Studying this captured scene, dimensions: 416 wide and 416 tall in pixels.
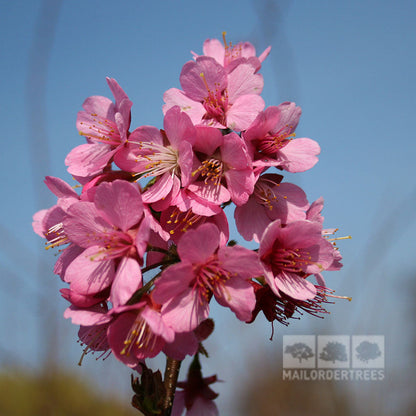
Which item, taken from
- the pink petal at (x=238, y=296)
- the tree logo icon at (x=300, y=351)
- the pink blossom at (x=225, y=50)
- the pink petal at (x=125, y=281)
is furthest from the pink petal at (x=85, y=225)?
the tree logo icon at (x=300, y=351)

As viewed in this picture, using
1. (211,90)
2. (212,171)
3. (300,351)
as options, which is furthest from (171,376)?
(300,351)

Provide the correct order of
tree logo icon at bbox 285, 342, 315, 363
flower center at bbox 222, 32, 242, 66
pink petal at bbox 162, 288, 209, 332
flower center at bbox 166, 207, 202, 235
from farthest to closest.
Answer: tree logo icon at bbox 285, 342, 315, 363 < flower center at bbox 222, 32, 242, 66 < flower center at bbox 166, 207, 202, 235 < pink petal at bbox 162, 288, 209, 332

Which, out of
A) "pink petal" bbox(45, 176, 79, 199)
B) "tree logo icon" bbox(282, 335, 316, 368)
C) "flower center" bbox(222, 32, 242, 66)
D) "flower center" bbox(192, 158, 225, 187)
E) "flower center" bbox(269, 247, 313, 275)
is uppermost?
"flower center" bbox(222, 32, 242, 66)

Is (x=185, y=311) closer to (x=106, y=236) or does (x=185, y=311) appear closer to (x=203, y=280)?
(x=203, y=280)

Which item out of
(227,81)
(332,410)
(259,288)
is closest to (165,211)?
(259,288)

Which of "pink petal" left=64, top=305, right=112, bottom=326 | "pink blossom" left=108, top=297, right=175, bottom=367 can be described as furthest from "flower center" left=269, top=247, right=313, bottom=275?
"pink petal" left=64, top=305, right=112, bottom=326

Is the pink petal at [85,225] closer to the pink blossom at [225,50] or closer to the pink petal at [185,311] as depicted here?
the pink petal at [185,311]

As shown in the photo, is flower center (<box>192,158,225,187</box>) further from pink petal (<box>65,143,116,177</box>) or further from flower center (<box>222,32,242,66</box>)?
flower center (<box>222,32,242,66</box>)
